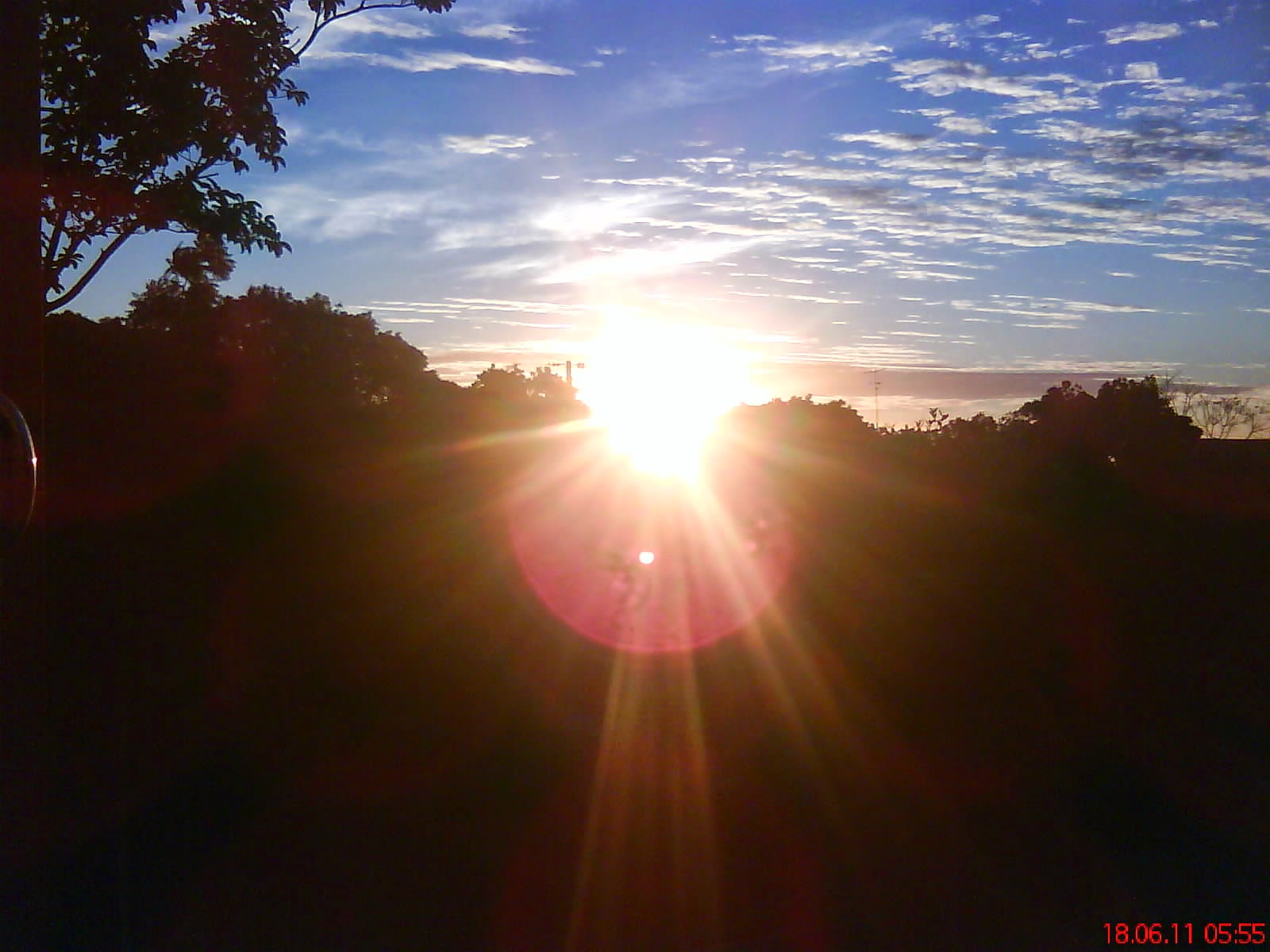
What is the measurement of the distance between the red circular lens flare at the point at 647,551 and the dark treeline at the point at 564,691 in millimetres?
202

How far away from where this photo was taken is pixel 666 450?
10.3 m

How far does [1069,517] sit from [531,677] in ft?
17.2

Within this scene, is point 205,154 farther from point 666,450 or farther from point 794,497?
point 794,497

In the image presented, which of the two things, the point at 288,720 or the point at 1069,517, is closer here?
the point at 288,720

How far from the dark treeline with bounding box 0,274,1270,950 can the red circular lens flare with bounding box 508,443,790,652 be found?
202 millimetres

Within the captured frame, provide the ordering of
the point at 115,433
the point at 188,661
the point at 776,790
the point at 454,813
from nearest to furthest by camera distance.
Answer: the point at 454,813, the point at 776,790, the point at 188,661, the point at 115,433

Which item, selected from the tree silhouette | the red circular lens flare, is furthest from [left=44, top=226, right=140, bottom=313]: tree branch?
the red circular lens flare

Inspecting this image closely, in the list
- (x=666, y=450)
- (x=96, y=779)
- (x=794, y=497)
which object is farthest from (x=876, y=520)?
(x=96, y=779)

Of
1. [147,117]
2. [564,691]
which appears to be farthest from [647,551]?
[147,117]

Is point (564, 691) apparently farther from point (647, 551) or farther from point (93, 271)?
point (93, 271)

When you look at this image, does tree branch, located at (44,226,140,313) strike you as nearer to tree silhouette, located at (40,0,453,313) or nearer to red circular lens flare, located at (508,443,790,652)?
tree silhouette, located at (40,0,453,313)

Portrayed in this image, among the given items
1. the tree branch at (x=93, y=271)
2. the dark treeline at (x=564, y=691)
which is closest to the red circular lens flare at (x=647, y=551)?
the dark treeline at (x=564, y=691)

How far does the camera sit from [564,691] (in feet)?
26.4

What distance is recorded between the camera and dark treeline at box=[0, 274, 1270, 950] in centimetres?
590
